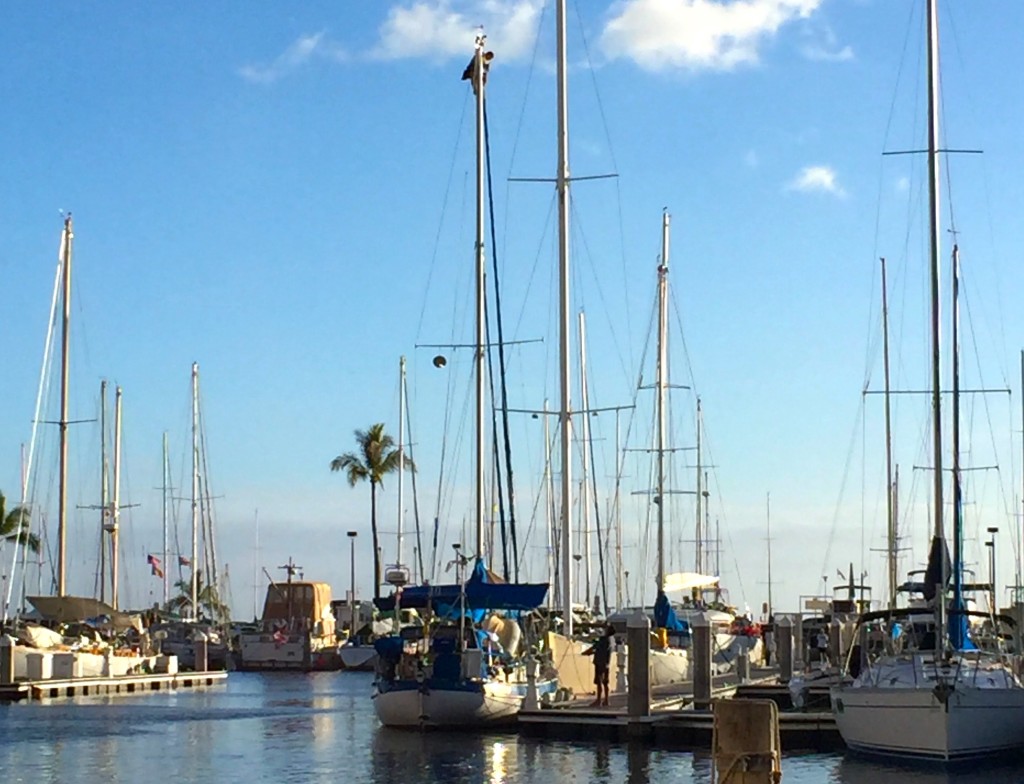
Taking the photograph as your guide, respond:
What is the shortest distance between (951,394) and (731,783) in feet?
82.6

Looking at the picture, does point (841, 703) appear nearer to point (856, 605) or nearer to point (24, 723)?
point (24, 723)

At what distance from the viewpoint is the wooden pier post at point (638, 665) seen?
35.7 metres

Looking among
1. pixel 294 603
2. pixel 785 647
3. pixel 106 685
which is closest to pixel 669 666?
pixel 785 647

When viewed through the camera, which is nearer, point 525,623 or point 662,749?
point 662,749

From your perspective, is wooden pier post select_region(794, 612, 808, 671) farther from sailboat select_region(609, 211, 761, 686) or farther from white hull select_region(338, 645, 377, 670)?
white hull select_region(338, 645, 377, 670)

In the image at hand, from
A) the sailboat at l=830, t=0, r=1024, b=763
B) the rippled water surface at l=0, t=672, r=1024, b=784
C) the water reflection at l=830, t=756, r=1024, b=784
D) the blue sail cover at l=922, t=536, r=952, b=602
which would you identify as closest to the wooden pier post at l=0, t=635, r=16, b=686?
the rippled water surface at l=0, t=672, r=1024, b=784

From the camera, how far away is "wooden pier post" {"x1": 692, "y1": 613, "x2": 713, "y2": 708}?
39.0 metres

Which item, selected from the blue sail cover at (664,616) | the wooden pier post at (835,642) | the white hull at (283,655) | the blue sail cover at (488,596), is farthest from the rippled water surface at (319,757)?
the white hull at (283,655)

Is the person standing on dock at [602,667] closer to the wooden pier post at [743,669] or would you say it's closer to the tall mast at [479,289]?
the tall mast at [479,289]

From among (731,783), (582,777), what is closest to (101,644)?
(582,777)

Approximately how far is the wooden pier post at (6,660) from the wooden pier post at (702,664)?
27420 millimetres

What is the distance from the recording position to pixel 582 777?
31016 millimetres

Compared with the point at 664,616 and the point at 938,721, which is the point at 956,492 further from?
the point at 664,616

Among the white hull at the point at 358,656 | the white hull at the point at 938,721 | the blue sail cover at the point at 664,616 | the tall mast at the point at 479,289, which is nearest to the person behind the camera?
the white hull at the point at 938,721
